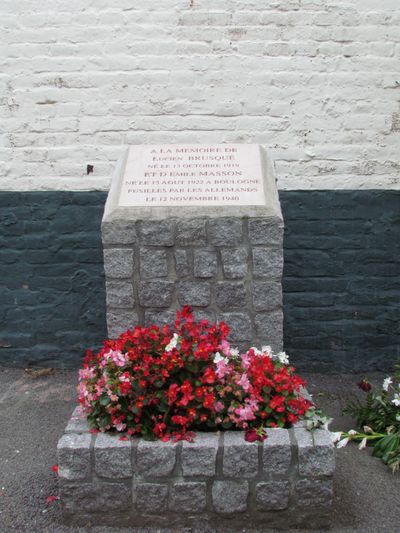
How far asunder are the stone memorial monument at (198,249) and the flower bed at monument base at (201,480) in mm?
765

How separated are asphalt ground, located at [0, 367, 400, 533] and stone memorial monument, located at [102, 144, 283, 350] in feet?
2.53

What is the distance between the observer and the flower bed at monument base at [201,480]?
2582 millimetres

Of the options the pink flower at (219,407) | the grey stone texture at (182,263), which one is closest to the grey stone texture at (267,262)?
the grey stone texture at (182,263)

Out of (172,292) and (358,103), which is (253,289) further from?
(358,103)

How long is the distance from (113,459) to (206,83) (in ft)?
8.76

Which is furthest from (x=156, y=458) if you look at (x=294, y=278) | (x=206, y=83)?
(x=206, y=83)

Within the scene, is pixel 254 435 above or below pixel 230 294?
below

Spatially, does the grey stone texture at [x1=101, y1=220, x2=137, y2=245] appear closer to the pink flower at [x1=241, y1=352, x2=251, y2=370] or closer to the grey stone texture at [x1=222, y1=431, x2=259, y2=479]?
the pink flower at [x1=241, y1=352, x2=251, y2=370]

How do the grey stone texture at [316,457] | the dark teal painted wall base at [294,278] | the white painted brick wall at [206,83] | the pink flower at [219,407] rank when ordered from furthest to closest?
the dark teal painted wall base at [294,278] < the white painted brick wall at [206,83] < the pink flower at [219,407] < the grey stone texture at [316,457]

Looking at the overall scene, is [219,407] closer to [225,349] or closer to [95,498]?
[225,349]

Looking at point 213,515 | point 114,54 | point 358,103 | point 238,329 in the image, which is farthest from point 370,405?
point 114,54

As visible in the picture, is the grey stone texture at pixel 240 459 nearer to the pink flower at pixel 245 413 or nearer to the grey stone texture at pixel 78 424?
the pink flower at pixel 245 413

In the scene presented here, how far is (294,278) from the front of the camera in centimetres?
440

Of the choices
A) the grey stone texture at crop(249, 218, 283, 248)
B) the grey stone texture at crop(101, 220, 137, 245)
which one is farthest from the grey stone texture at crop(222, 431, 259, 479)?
the grey stone texture at crop(101, 220, 137, 245)
